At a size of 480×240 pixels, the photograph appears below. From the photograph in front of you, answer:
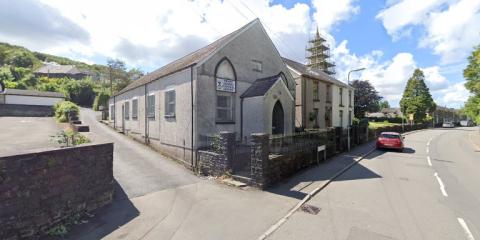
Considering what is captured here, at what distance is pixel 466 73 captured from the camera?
23641 mm

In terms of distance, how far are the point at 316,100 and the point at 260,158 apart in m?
18.4

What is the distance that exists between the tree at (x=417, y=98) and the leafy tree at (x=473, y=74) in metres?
32.2

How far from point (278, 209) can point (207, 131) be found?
21.2ft

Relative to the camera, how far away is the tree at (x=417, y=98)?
170 ft

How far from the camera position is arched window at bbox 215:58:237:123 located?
1345 centimetres

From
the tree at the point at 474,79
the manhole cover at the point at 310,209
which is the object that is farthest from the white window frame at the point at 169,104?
the tree at the point at 474,79

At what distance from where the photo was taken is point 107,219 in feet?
22.0

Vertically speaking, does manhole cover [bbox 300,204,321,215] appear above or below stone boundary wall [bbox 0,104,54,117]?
below

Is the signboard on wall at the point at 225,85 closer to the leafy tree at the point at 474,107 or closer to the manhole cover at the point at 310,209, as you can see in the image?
the manhole cover at the point at 310,209

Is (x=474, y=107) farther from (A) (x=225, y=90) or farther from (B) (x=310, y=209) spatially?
(B) (x=310, y=209)

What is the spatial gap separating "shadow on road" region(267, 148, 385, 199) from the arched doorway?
3.52m

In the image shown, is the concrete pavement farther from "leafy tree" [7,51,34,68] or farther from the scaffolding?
"leafy tree" [7,51,34,68]

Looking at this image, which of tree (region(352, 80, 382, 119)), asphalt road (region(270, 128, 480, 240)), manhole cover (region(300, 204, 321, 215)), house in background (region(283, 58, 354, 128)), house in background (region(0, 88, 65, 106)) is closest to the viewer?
asphalt road (region(270, 128, 480, 240))

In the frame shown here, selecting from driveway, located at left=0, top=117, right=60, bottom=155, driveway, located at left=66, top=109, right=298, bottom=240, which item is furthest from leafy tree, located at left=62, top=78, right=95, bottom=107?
driveway, located at left=66, top=109, right=298, bottom=240
